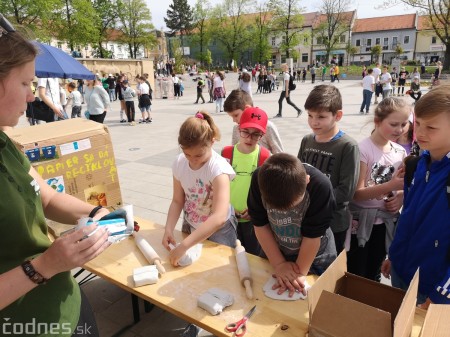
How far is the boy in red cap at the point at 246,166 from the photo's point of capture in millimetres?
2502

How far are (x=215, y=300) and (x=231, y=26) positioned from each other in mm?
60630

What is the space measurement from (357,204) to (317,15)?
226 ft

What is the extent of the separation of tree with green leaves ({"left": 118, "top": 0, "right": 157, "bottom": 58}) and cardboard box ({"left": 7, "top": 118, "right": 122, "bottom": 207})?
157 feet

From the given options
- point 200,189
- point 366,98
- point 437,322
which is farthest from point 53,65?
point 366,98

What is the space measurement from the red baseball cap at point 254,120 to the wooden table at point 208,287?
951 millimetres

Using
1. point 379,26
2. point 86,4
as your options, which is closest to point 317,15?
point 379,26

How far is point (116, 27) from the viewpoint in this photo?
45781mm

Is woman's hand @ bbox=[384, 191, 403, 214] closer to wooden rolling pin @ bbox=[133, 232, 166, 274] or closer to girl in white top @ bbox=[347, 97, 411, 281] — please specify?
girl in white top @ bbox=[347, 97, 411, 281]

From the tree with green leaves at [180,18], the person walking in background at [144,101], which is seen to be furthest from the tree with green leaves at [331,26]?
the person walking in background at [144,101]

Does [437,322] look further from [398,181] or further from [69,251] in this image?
[69,251]

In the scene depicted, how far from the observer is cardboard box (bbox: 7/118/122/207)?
7.96 feet

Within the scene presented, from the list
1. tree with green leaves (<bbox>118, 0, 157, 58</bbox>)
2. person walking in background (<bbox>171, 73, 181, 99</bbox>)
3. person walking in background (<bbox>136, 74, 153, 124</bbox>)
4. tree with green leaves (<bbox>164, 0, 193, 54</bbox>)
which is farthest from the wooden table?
tree with green leaves (<bbox>164, 0, 193, 54</bbox>)

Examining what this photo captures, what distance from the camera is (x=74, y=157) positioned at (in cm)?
259

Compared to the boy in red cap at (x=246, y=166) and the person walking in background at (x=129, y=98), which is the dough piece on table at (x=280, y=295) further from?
the person walking in background at (x=129, y=98)
